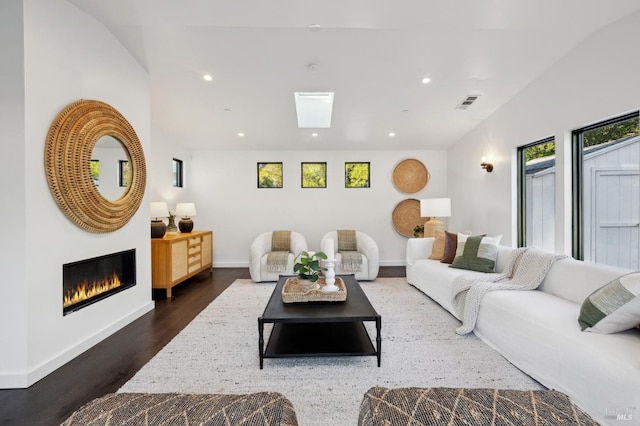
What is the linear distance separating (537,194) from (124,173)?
471 cm

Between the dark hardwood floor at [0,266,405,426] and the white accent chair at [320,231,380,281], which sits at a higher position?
the white accent chair at [320,231,380,281]

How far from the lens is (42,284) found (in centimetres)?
196

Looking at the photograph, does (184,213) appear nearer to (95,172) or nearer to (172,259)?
(172,259)

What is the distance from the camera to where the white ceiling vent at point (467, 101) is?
143 inches

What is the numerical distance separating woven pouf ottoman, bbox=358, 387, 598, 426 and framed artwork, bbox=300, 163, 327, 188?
4641mm

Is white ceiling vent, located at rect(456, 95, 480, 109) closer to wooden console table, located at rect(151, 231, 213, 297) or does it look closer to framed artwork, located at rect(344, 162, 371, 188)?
framed artwork, located at rect(344, 162, 371, 188)

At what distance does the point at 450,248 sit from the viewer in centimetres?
366

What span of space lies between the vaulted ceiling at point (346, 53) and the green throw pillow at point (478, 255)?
6.16 ft

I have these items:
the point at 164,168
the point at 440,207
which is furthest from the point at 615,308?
the point at 164,168

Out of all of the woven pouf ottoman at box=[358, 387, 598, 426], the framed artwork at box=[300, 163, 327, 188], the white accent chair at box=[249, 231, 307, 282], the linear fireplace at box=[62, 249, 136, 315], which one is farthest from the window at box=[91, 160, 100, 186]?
the framed artwork at box=[300, 163, 327, 188]

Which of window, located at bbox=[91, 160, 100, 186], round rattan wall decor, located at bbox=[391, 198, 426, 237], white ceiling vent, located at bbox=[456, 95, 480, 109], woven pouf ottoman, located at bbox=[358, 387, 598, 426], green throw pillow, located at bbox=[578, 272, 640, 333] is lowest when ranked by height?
woven pouf ottoman, located at bbox=[358, 387, 598, 426]

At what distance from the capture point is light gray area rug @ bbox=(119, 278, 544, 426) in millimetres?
1708

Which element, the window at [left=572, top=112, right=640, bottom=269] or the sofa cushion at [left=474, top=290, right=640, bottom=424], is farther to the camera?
the window at [left=572, top=112, right=640, bottom=269]

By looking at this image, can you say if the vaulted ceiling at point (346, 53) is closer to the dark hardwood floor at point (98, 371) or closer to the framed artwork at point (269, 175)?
the framed artwork at point (269, 175)
